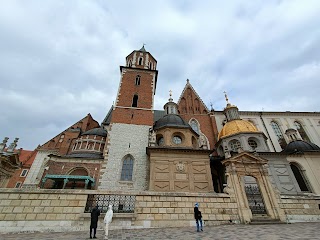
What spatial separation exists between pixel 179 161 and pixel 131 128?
703 centimetres

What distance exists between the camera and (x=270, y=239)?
5.88 metres

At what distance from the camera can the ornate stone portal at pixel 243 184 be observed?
428 inches

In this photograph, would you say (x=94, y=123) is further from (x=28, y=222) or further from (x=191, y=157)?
(x=28, y=222)

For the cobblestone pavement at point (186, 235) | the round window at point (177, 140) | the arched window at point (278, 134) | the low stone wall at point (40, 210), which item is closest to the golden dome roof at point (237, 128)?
the round window at point (177, 140)

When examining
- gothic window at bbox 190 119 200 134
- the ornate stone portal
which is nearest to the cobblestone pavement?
the ornate stone portal

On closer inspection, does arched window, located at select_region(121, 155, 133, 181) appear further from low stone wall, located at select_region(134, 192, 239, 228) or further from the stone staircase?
the stone staircase

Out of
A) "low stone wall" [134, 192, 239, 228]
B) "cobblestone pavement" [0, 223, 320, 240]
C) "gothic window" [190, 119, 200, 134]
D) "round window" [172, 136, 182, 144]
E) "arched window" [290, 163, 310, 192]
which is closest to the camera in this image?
"cobblestone pavement" [0, 223, 320, 240]

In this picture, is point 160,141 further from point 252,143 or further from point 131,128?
point 252,143

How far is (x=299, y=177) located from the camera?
18.7 m

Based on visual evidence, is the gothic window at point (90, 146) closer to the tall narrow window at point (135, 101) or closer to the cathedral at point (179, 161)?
the cathedral at point (179, 161)

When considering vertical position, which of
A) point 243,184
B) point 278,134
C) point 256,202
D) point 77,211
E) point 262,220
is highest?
point 278,134

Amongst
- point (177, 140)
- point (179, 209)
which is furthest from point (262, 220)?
point (177, 140)

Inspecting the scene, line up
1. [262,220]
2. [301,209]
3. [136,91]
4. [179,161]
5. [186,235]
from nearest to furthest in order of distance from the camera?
[186,235] < [262,220] < [301,209] < [179,161] < [136,91]

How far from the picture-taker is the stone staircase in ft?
34.0
